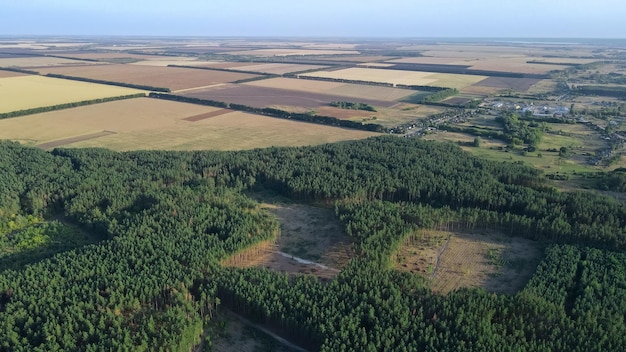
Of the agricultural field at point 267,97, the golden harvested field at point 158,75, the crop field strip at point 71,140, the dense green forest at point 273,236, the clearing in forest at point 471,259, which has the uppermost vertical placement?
the golden harvested field at point 158,75

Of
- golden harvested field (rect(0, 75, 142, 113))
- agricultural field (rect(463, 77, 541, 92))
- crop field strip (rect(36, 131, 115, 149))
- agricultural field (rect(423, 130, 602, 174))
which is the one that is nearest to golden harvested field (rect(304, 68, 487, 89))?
agricultural field (rect(463, 77, 541, 92))

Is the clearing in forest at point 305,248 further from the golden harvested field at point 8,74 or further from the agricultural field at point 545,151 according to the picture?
the golden harvested field at point 8,74

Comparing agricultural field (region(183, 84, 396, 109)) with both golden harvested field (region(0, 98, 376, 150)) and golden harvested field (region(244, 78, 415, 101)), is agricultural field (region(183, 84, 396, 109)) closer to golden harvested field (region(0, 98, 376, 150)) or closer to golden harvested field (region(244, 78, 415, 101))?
golden harvested field (region(244, 78, 415, 101))

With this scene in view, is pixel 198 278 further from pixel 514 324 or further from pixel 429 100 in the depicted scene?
pixel 429 100

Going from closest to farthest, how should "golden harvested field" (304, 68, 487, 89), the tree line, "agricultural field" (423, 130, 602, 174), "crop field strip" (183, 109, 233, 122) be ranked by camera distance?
"agricultural field" (423, 130, 602, 174)
the tree line
"crop field strip" (183, 109, 233, 122)
"golden harvested field" (304, 68, 487, 89)

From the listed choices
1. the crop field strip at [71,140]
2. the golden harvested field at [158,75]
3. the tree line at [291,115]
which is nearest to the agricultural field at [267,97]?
the tree line at [291,115]

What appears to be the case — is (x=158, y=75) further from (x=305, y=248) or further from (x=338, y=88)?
(x=305, y=248)
